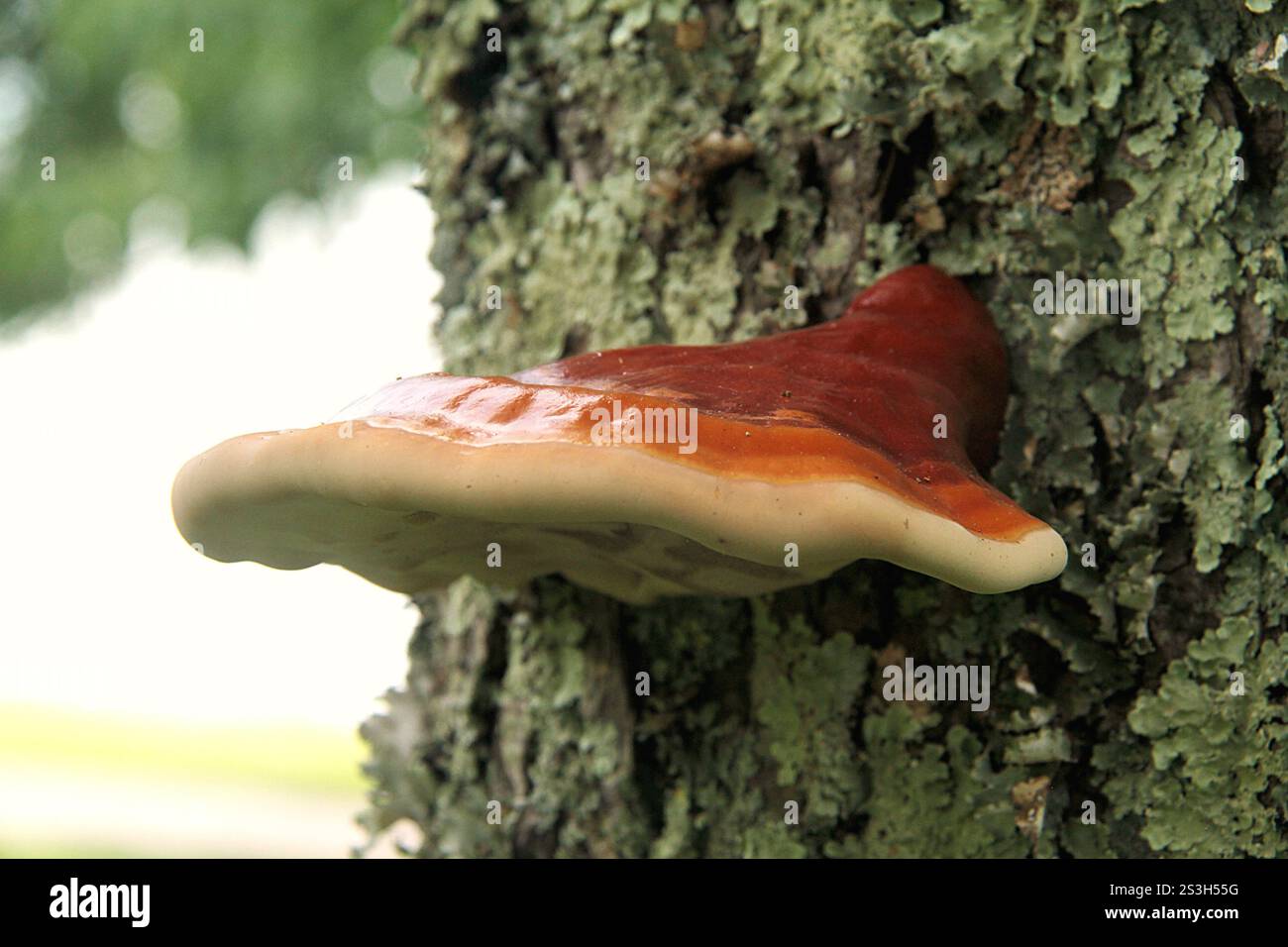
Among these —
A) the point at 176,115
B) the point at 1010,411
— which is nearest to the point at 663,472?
the point at 1010,411

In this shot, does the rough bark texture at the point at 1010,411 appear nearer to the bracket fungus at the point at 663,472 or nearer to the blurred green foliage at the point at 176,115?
the bracket fungus at the point at 663,472

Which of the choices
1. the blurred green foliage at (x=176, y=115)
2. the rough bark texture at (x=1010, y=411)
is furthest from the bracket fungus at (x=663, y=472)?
the blurred green foliage at (x=176, y=115)

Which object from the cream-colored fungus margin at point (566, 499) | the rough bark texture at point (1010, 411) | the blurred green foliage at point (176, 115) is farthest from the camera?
the blurred green foliage at point (176, 115)

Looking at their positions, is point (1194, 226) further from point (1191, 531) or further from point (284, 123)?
point (284, 123)

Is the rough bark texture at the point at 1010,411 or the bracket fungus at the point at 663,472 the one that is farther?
the rough bark texture at the point at 1010,411

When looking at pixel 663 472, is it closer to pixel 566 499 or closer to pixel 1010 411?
pixel 566 499

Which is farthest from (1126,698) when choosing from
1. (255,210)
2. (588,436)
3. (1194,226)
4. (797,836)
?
(255,210)
